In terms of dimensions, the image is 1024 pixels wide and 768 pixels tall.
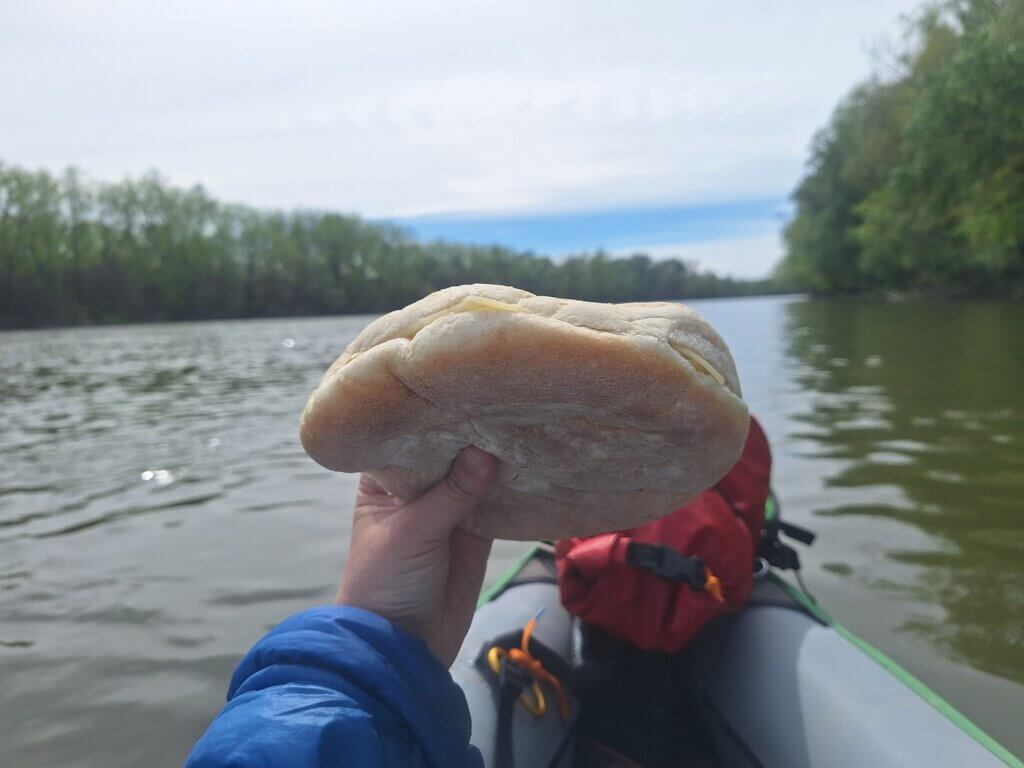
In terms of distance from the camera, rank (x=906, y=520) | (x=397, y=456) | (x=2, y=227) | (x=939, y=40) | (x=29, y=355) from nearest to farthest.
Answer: (x=397, y=456)
(x=906, y=520)
(x=29, y=355)
(x=939, y=40)
(x=2, y=227)

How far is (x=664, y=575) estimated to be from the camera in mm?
2377

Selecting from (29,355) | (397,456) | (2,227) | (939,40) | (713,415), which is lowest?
(29,355)

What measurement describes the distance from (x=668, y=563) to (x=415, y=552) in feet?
3.98

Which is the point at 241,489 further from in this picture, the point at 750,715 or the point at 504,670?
the point at 750,715

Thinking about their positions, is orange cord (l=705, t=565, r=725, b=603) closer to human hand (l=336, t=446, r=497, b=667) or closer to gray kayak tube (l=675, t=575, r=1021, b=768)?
gray kayak tube (l=675, t=575, r=1021, b=768)

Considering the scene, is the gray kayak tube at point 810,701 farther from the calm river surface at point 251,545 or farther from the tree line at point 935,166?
the tree line at point 935,166

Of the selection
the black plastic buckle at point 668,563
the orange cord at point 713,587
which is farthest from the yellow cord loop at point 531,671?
the orange cord at point 713,587

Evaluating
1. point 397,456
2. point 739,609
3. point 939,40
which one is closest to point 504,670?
point 739,609

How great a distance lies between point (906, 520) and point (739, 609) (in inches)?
118

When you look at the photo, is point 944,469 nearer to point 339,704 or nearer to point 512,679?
point 512,679

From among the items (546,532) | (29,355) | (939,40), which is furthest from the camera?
(939,40)

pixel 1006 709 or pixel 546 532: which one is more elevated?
pixel 546 532

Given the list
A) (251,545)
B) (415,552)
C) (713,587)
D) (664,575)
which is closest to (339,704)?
(415,552)

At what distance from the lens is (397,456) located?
1.33 meters
